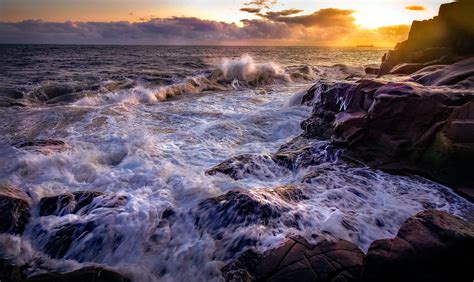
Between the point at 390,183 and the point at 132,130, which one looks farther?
the point at 132,130

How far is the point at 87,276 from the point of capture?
3516mm

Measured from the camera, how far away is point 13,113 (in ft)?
39.8

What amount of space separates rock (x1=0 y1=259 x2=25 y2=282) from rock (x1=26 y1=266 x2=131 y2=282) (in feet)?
1.53

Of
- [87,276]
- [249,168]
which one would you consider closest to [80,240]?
[87,276]

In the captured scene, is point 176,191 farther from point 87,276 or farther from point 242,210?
point 87,276

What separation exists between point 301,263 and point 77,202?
12.0 feet

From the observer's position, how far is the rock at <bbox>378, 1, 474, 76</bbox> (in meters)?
12.5

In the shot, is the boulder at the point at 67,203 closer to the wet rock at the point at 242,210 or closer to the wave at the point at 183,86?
the wet rock at the point at 242,210

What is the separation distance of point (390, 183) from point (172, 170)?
4216mm

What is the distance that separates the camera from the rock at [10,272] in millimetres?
3825

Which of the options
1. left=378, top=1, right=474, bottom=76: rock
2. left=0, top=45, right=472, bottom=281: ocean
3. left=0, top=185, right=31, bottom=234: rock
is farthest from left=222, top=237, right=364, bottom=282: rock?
left=378, top=1, right=474, bottom=76: rock

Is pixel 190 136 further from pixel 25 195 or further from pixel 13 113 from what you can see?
pixel 13 113

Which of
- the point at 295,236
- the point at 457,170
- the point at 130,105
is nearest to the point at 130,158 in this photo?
the point at 295,236

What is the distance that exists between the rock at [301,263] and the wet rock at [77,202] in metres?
2.33
